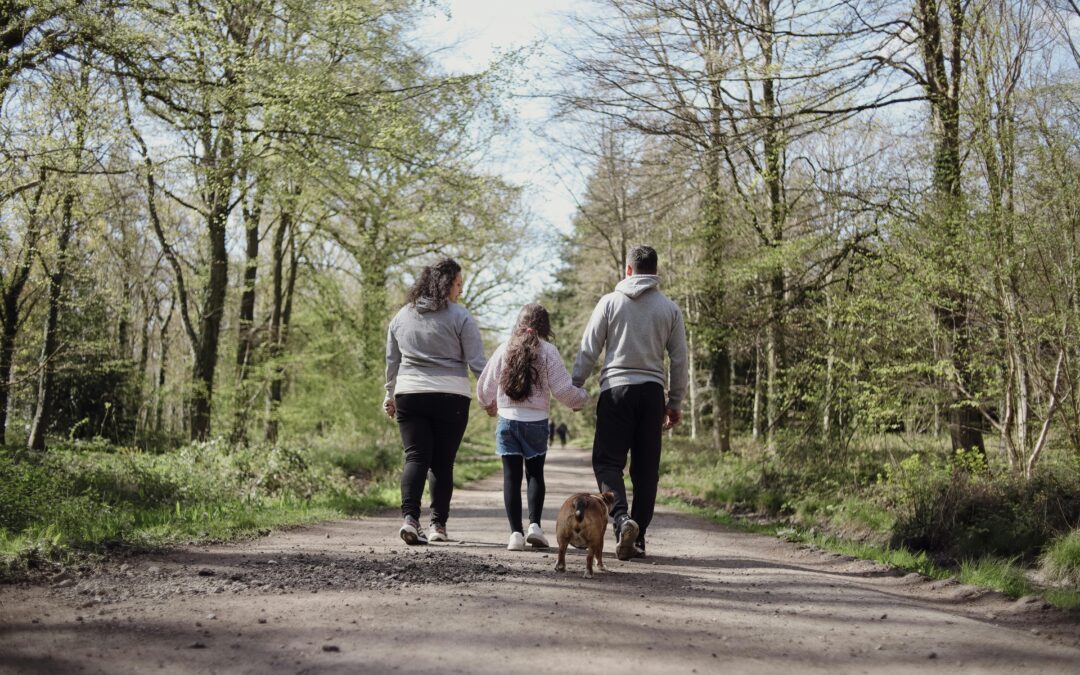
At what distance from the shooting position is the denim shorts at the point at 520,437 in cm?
707

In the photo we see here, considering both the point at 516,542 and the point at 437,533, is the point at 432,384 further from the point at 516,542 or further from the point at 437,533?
the point at 516,542

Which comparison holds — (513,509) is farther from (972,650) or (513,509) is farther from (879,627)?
(972,650)

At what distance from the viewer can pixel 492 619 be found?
13.9 ft

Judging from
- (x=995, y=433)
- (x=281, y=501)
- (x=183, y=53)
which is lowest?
(x=281, y=501)

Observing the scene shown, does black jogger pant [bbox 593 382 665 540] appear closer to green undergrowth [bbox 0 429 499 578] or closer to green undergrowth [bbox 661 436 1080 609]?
green undergrowth [bbox 661 436 1080 609]

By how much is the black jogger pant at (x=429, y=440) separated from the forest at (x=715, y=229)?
5.72 ft

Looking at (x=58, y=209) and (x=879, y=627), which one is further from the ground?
(x=58, y=209)

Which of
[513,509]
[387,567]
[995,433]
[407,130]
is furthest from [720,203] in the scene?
[387,567]

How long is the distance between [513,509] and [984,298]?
→ 517cm

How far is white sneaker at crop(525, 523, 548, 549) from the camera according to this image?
7031 mm

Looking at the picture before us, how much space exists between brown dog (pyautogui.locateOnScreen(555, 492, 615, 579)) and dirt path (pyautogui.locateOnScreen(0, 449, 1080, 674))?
0.53 feet

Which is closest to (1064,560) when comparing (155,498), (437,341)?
(437,341)

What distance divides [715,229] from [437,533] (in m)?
12.4

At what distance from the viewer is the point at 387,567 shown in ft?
18.5
